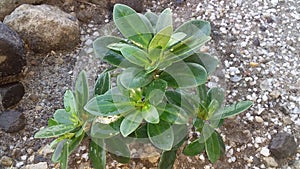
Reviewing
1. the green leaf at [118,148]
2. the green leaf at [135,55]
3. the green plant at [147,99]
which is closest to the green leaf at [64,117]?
the green plant at [147,99]

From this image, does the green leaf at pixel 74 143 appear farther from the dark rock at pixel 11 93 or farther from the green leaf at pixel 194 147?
the dark rock at pixel 11 93

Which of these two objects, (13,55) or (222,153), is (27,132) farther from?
(222,153)

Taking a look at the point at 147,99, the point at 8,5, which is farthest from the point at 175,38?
the point at 8,5

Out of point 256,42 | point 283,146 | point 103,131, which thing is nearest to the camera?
point 103,131

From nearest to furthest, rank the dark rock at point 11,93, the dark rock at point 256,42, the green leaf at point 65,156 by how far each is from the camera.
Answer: the green leaf at point 65,156, the dark rock at point 11,93, the dark rock at point 256,42

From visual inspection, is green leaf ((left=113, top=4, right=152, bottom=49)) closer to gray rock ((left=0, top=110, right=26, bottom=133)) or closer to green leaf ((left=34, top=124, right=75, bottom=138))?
green leaf ((left=34, top=124, right=75, bottom=138))

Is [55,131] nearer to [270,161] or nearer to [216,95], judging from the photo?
[216,95]
